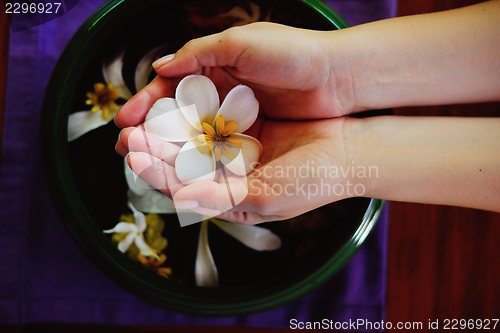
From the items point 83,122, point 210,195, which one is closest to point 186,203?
point 210,195

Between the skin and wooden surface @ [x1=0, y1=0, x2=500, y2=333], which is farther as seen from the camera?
wooden surface @ [x1=0, y1=0, x2=500, y2=333]

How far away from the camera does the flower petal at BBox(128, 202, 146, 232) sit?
39cm

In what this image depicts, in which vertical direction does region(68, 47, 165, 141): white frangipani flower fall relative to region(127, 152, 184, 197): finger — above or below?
above

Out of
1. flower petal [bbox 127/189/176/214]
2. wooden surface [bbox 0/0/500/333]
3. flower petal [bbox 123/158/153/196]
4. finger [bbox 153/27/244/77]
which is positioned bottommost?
wooden surface [bbox 0/0/500/333]

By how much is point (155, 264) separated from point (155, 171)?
0.10m

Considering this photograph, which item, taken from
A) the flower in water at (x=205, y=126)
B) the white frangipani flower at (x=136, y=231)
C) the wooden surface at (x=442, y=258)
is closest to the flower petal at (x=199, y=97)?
the flower in water at (x=205, y=126)

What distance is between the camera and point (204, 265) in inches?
15.2

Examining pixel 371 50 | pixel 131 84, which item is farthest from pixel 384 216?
pixel 131 84

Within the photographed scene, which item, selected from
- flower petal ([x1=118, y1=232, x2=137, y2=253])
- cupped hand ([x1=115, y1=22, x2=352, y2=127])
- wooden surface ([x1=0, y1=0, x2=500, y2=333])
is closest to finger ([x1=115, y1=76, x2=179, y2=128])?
cupped hand ([x1=115, y1=22, x2=352, y2=127])

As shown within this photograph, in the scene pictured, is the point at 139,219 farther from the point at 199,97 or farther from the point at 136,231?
the point at 199,97

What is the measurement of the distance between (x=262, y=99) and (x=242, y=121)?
0.10ft

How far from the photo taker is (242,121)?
36 cm

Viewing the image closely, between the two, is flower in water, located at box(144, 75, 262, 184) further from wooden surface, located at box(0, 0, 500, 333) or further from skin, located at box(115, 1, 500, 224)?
wooden surface, located at box(0, 0, 500, 333)

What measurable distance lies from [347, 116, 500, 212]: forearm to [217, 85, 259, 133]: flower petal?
0.08 m
